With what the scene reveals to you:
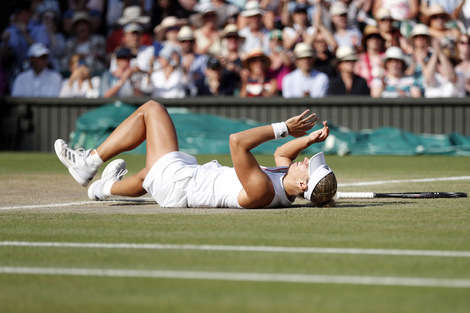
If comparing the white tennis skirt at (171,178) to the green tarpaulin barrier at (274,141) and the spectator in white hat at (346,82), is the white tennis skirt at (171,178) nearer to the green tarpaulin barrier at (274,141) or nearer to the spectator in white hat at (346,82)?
the green tarpaulin barrier at (274,141)

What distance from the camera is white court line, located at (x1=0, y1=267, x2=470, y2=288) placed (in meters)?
4.28

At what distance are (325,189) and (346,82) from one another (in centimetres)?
1094

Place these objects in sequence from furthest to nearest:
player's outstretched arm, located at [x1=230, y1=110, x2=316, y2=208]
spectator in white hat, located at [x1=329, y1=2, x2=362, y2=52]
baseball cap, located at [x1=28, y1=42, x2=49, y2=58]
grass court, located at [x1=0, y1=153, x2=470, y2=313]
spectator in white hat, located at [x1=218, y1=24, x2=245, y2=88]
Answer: baseball cap, located at [x1=28, y1=42, x2=49, y2=58] < spectator in white hat, located at [x1=329, y1=2, x2=362, y2=52] < spectator in white hat, located at [x1=218, y1=24, x2=245, y2=88] < player's outstretched arm, located at [x1=230, y1=110, x2=316, y2=208] < grass court, located at [x1=0, y1=153, x2=470, y2=313]

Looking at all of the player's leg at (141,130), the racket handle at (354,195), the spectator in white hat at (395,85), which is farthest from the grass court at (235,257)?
the spectator in white hat at (395,85)

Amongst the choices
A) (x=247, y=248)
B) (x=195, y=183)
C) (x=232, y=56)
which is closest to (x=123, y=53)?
(x=232, y=56)

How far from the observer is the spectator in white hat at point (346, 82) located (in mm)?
17828

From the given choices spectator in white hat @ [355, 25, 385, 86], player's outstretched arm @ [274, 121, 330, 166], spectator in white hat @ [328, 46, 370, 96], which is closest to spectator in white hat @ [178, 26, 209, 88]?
spectator in white hat @ [328, 46, 370, 96]

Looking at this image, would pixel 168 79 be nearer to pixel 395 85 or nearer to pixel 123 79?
pixel 123 79

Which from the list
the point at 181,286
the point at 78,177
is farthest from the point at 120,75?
the point at 181,286

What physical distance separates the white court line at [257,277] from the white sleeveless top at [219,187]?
3.09 m

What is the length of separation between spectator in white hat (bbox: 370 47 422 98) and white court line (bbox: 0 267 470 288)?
44.6 feet

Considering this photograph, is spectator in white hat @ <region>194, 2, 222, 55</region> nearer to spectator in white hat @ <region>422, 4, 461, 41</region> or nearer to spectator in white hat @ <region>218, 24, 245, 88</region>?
spectator in white hat @ <region>218, 24, 245, 88</region>

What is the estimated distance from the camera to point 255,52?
1778cm

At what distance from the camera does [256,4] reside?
1906 centimetres
